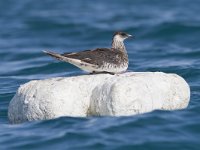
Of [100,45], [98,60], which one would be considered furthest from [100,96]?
[100,45]

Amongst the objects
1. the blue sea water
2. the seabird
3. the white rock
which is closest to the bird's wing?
the seabird

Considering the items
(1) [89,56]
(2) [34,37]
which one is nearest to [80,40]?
(2) [34,37]

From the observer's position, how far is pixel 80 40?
3256 centimetres

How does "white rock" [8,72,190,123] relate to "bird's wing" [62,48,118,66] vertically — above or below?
below

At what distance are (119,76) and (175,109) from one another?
1.14 metres

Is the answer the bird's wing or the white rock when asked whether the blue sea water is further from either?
the bird's wing

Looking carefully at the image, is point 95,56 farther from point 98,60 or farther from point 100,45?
point 100,45

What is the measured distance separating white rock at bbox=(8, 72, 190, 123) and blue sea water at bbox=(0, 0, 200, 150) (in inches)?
5.8

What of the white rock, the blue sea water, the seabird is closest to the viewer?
the blue sea water

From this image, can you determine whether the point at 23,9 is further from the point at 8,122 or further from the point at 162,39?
the point at 8,122

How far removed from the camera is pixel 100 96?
16.1 m

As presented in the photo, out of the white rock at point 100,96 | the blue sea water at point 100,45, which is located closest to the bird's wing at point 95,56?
the white rock at point 100,96

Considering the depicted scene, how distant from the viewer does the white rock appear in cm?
1591

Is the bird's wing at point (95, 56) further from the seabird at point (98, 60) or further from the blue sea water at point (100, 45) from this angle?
the blue sea water at point (100, 45)
